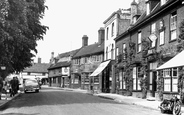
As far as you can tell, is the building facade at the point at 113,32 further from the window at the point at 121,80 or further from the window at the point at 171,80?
the window at the point at 171,80

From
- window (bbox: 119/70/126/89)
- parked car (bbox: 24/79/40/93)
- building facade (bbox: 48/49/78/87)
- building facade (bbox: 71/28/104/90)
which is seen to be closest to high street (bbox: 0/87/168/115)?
window (bbox: 119/70/126/89)

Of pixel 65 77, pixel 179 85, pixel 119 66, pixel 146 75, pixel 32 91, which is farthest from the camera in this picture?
pixel 65 77

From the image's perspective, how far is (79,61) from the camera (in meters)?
55.9

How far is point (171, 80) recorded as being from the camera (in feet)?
64.7

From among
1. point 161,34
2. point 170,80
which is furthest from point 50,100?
point 161,34

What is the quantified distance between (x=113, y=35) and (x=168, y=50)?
17179mm

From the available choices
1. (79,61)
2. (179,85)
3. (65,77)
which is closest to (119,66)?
(179,85)

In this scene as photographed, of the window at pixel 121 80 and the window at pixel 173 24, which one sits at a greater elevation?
the window at pixel 173 24

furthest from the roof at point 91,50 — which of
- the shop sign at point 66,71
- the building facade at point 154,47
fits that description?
the building facade at point 154,47

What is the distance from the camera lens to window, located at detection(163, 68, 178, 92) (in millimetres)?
19172

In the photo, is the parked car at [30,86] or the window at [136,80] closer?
the window at [136,80]

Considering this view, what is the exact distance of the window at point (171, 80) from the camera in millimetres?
19172

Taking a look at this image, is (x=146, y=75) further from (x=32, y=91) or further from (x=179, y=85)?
(x=32, y=91)

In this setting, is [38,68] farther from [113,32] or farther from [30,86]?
[113,32]
